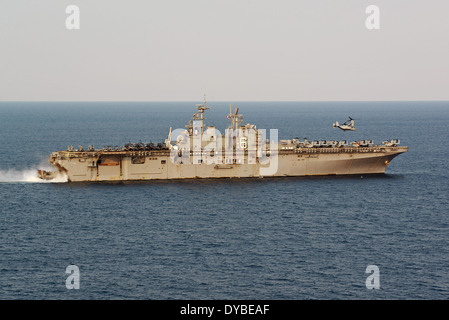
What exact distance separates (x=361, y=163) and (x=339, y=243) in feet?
106

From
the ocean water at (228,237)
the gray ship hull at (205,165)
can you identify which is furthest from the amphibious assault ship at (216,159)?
the ocean water at (228,237)

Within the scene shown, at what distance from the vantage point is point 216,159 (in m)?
75.2

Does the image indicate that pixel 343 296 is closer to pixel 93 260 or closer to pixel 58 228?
pixel 93 260

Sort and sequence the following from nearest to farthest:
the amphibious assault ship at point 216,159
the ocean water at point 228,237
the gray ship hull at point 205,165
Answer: the ocean water at point 228,237 → the gray ship hull at point 205,165 → the amphibious assault ship at point 216,159

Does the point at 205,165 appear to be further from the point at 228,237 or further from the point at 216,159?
the point at 228,237

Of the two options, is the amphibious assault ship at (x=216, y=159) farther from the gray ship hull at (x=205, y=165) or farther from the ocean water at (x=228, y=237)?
the ocean water at (x=228, y=237)

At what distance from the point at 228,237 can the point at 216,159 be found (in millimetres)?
26206

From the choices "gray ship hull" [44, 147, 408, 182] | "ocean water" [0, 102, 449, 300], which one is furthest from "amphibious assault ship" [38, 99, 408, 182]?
"ocean water" [0, 102, 449, 300]

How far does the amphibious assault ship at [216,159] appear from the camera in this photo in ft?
241

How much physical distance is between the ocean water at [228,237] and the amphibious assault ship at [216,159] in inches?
74.2

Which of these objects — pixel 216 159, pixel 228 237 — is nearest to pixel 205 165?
pixel 216 159

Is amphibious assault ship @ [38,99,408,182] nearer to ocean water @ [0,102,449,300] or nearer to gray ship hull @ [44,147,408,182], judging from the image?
gray ship hull @ [44,147,408,182]

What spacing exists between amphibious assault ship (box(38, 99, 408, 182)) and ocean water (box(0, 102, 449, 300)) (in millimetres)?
1885

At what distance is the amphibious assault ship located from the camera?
7338 cm
